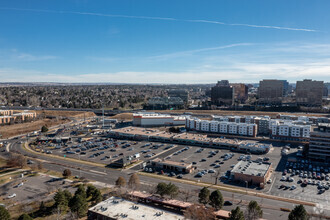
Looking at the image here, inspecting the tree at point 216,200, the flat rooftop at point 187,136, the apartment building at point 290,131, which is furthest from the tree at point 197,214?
the apartment building at point 290,131

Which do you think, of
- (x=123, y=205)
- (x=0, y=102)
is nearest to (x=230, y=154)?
(x=123, y=205)

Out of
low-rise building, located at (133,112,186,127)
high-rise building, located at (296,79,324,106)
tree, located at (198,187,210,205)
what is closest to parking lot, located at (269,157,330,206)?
tree, located at (198,187,210,205)

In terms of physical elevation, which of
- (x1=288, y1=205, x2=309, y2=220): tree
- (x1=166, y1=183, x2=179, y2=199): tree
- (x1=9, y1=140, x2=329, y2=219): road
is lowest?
(x1=9, y1=140, x2=329, y2=219): road

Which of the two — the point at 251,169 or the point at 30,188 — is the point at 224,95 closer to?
the point at 251,169

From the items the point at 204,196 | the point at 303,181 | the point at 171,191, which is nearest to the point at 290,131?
the point at 303,181

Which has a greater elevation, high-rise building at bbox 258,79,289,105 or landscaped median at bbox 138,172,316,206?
high-rise building at bbox 258,79,289,105

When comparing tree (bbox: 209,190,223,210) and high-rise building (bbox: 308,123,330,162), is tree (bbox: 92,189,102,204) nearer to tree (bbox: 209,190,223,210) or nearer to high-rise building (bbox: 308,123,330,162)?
tree (bbox: 209,190,223,210)
